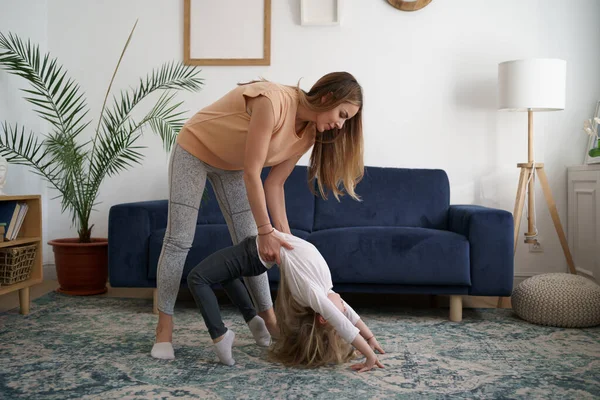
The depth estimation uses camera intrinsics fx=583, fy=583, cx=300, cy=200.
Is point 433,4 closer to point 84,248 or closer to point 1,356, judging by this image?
point 84,248

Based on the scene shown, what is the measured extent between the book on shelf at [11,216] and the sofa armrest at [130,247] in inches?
17.4

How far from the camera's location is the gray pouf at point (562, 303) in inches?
105

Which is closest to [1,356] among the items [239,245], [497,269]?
[239,245]

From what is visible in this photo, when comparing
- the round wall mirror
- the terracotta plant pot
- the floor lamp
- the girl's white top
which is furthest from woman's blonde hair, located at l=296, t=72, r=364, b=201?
the round wall mirror

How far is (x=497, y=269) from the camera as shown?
2.79 metres

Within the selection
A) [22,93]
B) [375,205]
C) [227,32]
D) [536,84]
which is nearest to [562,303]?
[375,205]

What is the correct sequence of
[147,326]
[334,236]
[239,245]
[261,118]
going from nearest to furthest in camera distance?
[261,118] → [239,245] → [147,326] → [334,236]

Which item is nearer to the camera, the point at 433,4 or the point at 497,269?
the point at 497,269

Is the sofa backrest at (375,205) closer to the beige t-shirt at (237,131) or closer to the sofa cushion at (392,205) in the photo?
the sofa cushion at (392,205)

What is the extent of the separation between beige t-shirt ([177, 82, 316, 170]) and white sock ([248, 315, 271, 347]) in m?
0.60

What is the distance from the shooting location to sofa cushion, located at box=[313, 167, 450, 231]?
3.36m

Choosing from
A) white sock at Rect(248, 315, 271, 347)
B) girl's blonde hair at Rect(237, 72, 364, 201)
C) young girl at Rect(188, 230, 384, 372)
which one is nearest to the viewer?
young girl at Rect(188, 230, 384, 372)

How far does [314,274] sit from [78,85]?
265cm

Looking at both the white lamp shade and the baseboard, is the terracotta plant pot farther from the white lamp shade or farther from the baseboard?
the white lamp shade
